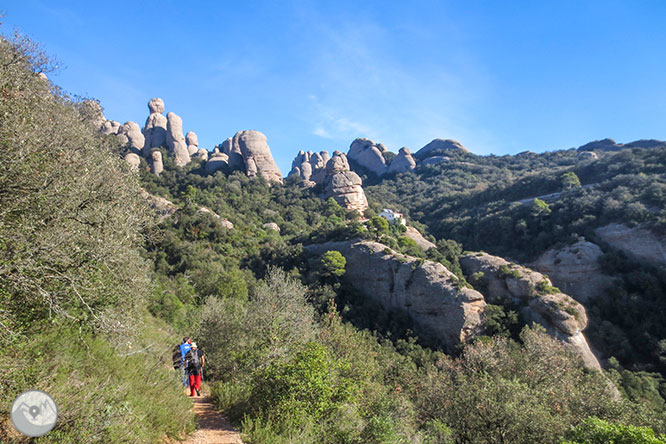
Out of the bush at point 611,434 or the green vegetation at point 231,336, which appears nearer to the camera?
the green vegetation at point 231,336

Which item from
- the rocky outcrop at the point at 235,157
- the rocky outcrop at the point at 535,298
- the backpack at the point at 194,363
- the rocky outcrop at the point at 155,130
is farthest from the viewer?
the rocky outcrop at the point at 235,157

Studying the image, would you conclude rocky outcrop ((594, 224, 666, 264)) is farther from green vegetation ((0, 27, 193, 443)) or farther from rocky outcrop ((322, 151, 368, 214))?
green vegetation ((0, 27, 193, 443))

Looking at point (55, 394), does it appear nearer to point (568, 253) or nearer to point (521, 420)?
point (521, 420)

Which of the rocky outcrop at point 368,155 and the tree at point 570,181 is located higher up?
the rocky outcrop at point 368,155

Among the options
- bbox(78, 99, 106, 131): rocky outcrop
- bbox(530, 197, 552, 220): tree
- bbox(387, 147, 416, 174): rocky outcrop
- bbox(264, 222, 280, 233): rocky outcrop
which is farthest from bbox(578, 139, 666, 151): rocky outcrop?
bbox(78, 99, 106, 131): rocky outcrop

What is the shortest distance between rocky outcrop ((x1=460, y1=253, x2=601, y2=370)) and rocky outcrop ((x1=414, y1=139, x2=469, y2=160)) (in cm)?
6755

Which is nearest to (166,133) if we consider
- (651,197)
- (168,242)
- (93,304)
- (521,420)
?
(168,242)

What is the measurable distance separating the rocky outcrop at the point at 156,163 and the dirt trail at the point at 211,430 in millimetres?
48985

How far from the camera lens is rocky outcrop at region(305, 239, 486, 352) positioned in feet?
77.0

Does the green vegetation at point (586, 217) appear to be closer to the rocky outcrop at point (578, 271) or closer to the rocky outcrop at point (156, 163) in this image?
the rocky outcrop at point (578, 271)

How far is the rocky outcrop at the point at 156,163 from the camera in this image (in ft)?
160

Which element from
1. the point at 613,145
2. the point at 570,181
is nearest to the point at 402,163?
the point at 570,181

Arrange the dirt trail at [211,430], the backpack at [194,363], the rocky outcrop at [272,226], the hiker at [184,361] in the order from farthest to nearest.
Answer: the rocky outcrop at [272,226], the hiker at [184,361], the backpack at [194,363], the dirt trail at [211,430]

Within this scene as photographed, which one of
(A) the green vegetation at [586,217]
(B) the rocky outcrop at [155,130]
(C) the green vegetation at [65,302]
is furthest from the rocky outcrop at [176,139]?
(C) the green vegetation at [65,302]
